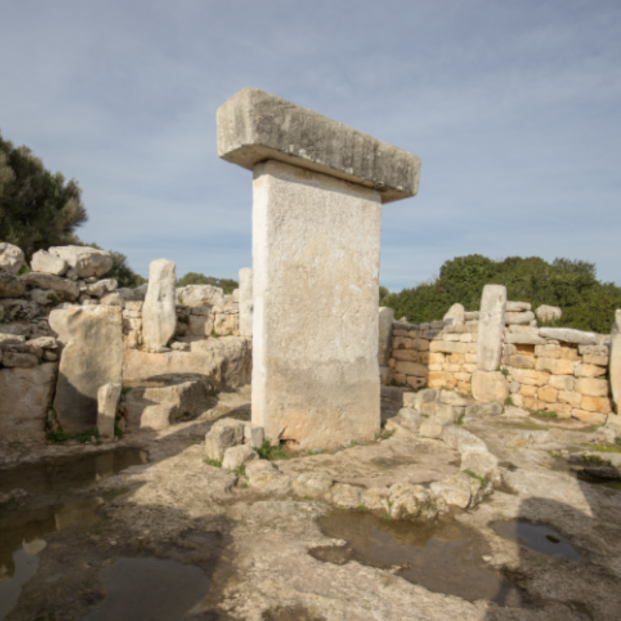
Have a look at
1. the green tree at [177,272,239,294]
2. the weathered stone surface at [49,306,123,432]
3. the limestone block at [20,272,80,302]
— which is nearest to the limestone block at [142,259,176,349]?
the limestone block at [20,272,80,302]

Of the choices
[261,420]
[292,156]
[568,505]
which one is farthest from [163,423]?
[568,505]

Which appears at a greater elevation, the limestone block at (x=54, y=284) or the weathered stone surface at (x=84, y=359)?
the limestone block at (x=54, y=284)

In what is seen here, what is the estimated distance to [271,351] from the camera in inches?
166

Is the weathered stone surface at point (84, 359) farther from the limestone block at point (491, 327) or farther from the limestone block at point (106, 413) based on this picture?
the limestone block at point (491, 327)

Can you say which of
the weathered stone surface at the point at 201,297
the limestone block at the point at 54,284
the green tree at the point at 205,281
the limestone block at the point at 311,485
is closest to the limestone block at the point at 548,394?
the limestone block at the point at 311,485

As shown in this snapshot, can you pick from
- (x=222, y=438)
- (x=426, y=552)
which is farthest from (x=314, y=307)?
(x=426, y=552)

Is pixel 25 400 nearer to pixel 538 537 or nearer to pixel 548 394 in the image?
pixel 538 537

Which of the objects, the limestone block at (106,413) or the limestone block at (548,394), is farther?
the limestone block at (548,394)

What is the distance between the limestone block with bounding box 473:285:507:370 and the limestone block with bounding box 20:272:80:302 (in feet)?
34.6

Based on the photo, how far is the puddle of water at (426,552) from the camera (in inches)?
92.0

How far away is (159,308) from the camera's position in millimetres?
11297

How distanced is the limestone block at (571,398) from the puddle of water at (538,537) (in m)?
4.80

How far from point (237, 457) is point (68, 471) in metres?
1.54

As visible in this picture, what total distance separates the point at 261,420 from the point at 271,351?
66cm
